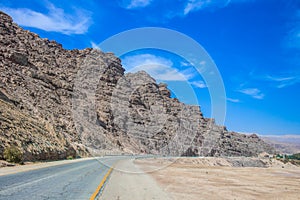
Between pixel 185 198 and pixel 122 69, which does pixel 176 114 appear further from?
pixel 185 198

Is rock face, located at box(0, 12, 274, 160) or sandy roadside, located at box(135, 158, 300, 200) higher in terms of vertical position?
rock face, located at box(0, 12, 274, 160)

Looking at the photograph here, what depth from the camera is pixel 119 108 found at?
92.2m

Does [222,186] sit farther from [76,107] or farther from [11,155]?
[76,107]

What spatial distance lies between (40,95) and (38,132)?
30942mm

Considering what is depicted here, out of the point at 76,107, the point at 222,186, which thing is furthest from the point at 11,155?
the point at 76,107

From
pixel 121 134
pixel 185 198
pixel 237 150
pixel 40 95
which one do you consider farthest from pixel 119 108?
pixel 237 150

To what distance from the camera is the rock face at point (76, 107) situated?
35906mm

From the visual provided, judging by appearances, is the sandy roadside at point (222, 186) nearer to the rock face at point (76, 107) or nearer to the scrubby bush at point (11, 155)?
the scrubby bush at point (11, 155)

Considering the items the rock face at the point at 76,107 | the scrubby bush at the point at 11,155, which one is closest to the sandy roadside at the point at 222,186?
the scrubby bush at the point at 11,155

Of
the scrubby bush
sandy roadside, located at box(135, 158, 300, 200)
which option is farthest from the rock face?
sandy roadside, located at box(135, 158, 300, 200)

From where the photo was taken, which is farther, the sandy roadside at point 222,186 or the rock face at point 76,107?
the rock face at point 76,107

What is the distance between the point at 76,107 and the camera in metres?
72.7

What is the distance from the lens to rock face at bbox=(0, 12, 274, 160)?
35906mm

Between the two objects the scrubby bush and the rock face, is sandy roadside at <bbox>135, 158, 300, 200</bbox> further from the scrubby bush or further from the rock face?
the rock face
